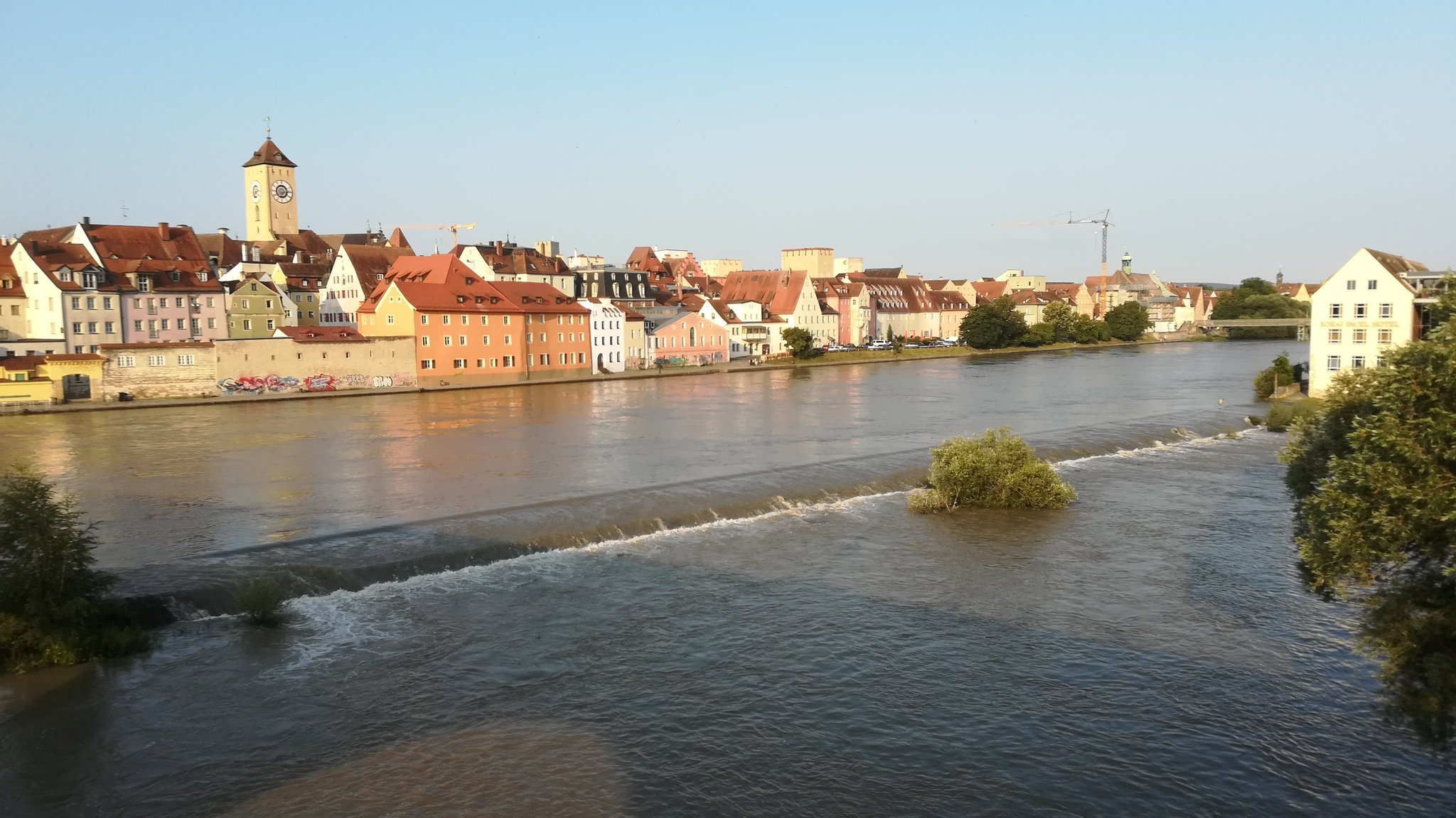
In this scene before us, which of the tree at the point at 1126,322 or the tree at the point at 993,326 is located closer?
the tree at the point at 993,326

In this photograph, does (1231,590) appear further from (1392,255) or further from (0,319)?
(0,319)

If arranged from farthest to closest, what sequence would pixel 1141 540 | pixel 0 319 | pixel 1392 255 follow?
pixel 0 319 < pixel 1392 255 < pixel 1141 540

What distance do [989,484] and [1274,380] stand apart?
28.2 meters

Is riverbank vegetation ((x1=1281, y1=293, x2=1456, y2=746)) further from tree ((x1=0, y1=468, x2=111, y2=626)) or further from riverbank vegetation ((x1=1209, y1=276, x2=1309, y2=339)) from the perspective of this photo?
riverbank vegetation ((x1=1209, y1=276, x2=1309, y2=339))

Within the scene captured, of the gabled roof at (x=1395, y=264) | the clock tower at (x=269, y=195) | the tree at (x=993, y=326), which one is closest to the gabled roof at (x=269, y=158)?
the clock tower at (x=269, y=195)

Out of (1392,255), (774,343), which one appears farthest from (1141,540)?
(774,343)

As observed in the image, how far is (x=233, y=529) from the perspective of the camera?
66.5ft

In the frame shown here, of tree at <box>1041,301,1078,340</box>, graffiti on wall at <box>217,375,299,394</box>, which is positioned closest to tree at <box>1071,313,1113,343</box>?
tree at <box>1041,301,1078,340</box>

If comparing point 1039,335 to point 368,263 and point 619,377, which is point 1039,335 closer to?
point 619,377

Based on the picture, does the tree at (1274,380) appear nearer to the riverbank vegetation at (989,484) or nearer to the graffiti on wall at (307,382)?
the riverbank vegetation at (989,484)

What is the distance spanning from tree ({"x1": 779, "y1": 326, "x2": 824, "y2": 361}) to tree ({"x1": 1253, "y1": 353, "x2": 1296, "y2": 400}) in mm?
34092

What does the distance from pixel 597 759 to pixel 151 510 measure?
15708mm

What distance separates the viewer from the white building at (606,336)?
2405 inches

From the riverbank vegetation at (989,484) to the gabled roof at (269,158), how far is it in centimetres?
8266
